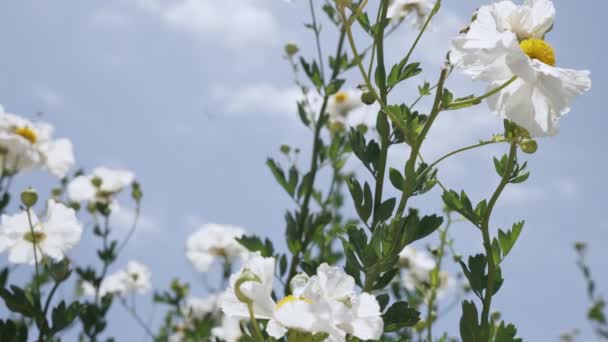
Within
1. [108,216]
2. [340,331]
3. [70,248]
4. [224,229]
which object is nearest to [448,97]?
[340,331]

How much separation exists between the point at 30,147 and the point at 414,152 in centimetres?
154

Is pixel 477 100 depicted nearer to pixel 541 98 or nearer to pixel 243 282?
pixel 541 98

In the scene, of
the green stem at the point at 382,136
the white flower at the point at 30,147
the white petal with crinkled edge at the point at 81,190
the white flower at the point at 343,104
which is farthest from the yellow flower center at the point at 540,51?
the white flower at the point at 343,104

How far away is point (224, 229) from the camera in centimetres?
379

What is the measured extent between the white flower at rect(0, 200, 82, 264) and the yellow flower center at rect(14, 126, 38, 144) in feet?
0.99

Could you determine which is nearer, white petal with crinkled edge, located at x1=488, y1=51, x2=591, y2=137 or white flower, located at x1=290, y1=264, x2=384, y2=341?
white flower, located at x1=290, y1=264, x2=384, y2=341

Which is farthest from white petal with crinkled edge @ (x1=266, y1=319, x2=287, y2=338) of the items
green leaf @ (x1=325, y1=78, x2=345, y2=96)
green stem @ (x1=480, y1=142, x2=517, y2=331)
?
green leaf @ (x1=325, y1=78, x2=345, y2=96)

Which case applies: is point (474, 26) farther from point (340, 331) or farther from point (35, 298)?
point (35, 298)

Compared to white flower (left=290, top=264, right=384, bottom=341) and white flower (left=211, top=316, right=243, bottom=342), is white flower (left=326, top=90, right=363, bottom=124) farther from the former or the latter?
white flower (left=290, top=264, right=384, bottom=341)

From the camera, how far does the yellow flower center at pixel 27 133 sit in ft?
7.00

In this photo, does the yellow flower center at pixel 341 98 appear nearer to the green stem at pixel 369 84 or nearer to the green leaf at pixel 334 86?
the green leaf at pixel 334 86

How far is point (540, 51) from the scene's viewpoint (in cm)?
101

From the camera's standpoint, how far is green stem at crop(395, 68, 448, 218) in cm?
105

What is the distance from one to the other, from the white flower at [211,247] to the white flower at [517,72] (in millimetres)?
2764
